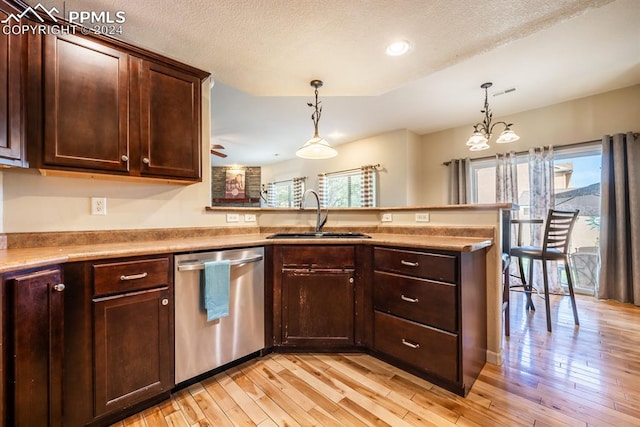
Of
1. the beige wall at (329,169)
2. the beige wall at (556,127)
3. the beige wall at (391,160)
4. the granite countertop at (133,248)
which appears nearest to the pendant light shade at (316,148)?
the beige wall at (329,169)

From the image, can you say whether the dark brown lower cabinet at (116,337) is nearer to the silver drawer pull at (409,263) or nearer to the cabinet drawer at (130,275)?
the cabinet drawer at (130,275)

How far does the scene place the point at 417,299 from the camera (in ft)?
5.38

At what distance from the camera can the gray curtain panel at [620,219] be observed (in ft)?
9.83

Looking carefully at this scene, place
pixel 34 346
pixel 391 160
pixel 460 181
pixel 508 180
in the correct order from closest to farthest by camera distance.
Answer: pixel 34 346, pixel 508 180, pixel 460 181, pixel 391 160

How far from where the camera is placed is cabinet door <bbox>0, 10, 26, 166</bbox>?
4.06 ft

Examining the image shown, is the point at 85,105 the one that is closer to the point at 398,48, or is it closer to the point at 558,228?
the point at 398,48

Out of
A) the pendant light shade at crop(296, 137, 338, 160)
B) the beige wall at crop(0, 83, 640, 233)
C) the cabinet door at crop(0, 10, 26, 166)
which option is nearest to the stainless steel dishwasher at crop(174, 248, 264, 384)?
the beige wall at crop(0, 83, 640, 233)

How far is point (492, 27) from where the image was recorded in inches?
65.1

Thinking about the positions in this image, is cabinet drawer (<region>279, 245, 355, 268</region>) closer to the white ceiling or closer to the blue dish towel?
the blue dish towel

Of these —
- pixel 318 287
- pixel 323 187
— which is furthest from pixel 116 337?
pixel 323 187

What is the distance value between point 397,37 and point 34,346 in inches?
98.6

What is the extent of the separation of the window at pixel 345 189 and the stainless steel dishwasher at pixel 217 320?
147 inches

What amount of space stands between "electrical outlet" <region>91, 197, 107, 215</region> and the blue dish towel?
2.74ft

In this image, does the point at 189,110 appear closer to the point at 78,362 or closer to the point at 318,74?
the point at 318,74
